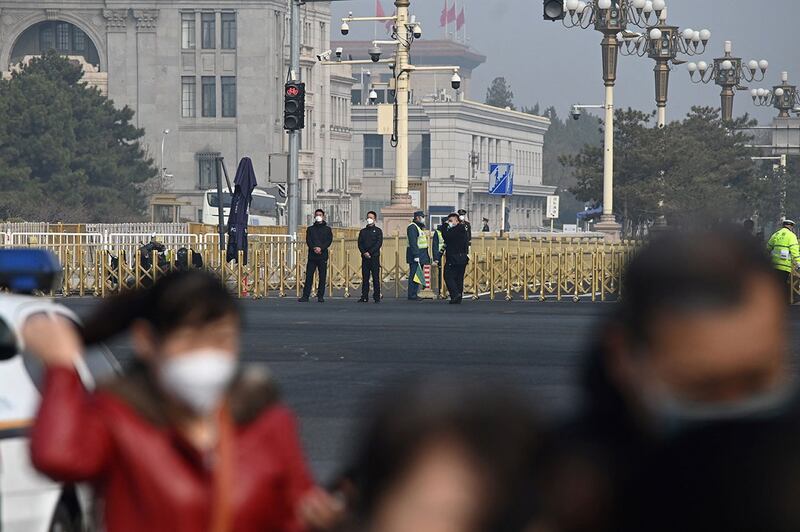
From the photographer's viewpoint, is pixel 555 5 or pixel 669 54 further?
pixel 669 54

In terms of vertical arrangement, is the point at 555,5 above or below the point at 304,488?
above

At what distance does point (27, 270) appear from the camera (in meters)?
5.51

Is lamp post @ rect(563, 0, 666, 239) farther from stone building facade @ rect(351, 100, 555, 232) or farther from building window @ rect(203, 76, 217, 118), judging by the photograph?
stone building facade @ rect(351, 100, 555, 232)

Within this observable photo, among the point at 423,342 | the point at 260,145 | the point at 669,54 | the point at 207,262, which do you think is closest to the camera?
the point at 423,342

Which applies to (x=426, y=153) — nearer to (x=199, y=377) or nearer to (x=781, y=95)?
(x=781, y=95)

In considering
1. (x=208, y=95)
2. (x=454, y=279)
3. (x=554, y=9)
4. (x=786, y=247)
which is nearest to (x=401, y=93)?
(x=554, y=9)

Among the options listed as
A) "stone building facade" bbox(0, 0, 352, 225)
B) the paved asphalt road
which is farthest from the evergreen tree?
the paved asphalt road

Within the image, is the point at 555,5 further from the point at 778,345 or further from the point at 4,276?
the point at 778,345

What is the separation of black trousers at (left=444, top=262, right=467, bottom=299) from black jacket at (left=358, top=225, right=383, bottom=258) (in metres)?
1.26

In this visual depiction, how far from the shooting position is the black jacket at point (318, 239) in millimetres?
31234

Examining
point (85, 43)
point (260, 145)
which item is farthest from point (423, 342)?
point (85, 43)

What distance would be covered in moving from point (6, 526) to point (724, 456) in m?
3.81

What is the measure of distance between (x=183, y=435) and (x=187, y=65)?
106276 mm

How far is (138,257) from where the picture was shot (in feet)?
110
